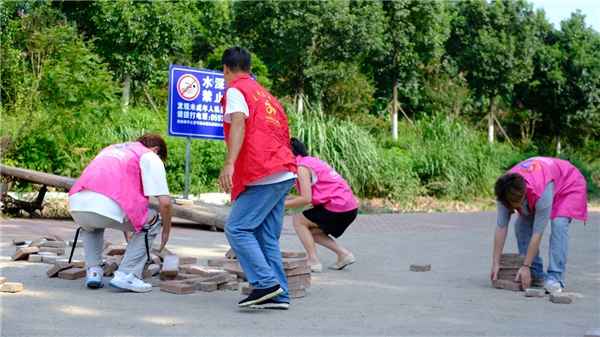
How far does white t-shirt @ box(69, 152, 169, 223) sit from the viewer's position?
5.96 metres

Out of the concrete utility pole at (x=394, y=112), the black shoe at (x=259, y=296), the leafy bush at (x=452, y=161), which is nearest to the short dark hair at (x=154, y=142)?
the black shoe at (x=259, y=296)

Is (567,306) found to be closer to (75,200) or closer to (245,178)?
(245,178)

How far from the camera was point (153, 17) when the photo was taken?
26.6 meters

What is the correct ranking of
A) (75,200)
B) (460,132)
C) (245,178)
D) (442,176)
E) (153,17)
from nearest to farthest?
(245,178)
(75,200)
(442,176)
(460,132)
(153,17)

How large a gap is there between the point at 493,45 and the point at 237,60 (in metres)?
28.1

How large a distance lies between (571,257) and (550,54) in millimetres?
29823

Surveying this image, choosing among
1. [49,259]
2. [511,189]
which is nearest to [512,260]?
[511,189]

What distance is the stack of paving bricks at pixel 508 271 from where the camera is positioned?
6727mm

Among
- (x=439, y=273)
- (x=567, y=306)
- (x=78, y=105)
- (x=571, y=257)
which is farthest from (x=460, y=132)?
(x=567, y=306)

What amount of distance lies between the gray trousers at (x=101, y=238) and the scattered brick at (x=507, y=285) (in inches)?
111

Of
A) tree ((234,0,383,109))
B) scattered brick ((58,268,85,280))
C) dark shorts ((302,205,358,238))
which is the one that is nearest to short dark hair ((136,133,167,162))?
scattered brick ((58,268,85,280))

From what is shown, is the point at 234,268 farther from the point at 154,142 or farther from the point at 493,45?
the point at 493,45

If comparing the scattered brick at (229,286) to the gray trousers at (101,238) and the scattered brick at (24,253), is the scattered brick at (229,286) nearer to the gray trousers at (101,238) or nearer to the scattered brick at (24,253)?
the gray trousers at (101,238)

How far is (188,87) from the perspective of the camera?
42.1 ft
